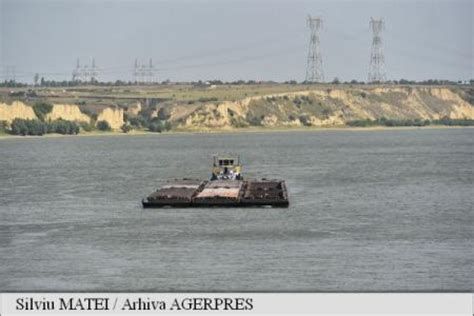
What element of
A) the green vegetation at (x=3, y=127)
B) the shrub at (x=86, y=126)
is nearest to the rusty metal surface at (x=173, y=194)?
the green vegetation at (x=3, y=127)

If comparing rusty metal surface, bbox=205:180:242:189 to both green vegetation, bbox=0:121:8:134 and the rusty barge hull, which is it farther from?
A: green vegetation, bbox=0:121:8:134

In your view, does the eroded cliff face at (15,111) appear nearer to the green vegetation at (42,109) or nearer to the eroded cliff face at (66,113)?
the green vegetation at (42,109)

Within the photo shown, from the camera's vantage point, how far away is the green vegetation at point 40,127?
6225 inches

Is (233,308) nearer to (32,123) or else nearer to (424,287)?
(424,287)

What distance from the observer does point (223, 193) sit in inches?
2260

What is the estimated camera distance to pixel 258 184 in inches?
2504

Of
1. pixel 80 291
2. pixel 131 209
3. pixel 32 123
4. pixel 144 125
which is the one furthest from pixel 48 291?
pixel 144 125

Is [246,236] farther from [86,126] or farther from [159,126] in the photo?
[159,126]

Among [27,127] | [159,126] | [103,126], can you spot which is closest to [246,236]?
[27,127]

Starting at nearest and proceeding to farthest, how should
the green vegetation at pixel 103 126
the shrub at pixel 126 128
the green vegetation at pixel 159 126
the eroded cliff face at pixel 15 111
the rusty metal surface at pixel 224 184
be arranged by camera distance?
the rusty metal surface at pixel 224 184, the eroded cliff face at pixel 15 111, the green vegetation at pixel 103 126, the shrub at pixel 126 128, the green vegetation at pixel 159 126

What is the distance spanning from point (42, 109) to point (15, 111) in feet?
27.9

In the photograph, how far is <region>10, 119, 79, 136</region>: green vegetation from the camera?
158125 millimetres

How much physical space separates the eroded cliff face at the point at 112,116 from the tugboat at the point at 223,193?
113m

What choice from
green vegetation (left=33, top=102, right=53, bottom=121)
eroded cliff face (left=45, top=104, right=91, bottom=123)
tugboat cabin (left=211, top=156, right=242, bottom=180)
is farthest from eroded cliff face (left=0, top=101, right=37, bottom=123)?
tugboat cabin (left=211, top=156, right=242, bottom=180)
